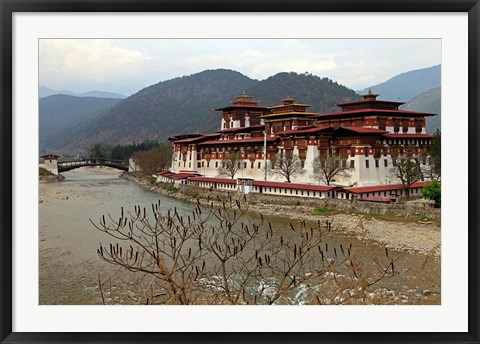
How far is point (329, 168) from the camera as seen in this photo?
2016 centimetres

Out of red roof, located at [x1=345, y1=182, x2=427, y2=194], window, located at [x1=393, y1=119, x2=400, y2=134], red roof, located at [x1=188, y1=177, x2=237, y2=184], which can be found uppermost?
window, located at [x1=393, y1=119, x2=400, y2=134]

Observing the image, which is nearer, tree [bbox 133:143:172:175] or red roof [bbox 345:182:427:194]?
red roof [bbox 345:182:427:194]

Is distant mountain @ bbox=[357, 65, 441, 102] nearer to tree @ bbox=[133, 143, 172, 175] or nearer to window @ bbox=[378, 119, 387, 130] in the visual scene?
window @ bbox=[378, 119, 387, 130]

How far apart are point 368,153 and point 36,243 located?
60.2 feet

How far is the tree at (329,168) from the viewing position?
20109 millimetres

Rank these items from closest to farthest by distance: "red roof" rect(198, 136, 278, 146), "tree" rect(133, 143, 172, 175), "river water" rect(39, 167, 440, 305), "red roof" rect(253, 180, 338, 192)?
1. "river water" rect(39, 167, 440, 305)
2. "red roof" rect(253, 180, 338, 192)
3. "red roof" rect(198, 136, 278, 146)
4. "tree" rect(133, 143, 172, 175)

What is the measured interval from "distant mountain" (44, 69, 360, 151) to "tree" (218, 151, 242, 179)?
29211 millimetres

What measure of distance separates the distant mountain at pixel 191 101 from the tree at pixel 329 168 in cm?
3354

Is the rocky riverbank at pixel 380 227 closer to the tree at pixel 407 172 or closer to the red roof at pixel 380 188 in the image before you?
the red roof at pixel 380 188

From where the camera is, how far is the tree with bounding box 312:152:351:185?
20109 millimetres

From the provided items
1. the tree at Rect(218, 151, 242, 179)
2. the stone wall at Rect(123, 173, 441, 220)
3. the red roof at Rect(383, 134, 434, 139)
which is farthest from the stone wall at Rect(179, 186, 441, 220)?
the red roof at Rect(383, 134, 434, 139)

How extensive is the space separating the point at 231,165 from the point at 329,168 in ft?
23.1
